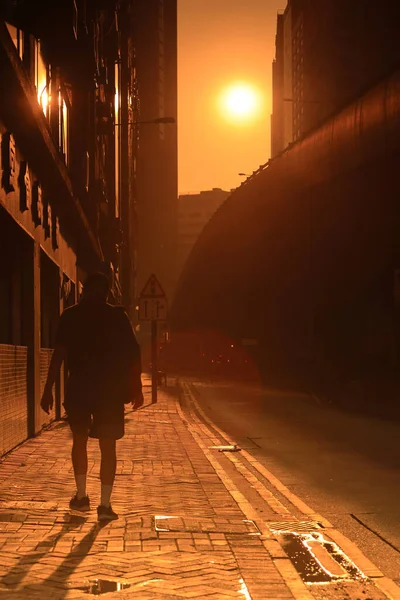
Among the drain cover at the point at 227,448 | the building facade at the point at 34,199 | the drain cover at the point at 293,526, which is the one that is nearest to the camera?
the drain cover at the point at 293,526

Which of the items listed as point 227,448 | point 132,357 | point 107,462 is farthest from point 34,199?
point 107,462

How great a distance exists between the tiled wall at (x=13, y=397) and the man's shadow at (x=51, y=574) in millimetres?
5284

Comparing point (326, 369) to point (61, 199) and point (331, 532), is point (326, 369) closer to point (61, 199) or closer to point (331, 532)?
point (61, 199)

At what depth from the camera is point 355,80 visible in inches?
3912

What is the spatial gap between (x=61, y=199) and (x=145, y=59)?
178 m

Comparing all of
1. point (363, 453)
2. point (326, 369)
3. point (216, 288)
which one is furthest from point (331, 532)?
point (216, 288)

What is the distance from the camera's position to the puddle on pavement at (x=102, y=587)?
18.7 feet

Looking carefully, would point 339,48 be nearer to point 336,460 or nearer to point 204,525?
point 336,460

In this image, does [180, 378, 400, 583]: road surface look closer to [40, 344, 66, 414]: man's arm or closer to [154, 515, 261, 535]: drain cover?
[154, 515, 261, 535]: drain cover

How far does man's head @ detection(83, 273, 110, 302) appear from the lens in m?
8.64

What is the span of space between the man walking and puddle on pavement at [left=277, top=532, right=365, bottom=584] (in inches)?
60.3

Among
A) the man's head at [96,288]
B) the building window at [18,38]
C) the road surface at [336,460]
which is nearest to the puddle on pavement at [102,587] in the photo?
the road surface at [336,460]

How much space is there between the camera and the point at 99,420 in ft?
27.3

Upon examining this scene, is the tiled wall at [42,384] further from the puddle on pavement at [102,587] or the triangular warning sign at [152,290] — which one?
the puddle on pavement at [102,587]
